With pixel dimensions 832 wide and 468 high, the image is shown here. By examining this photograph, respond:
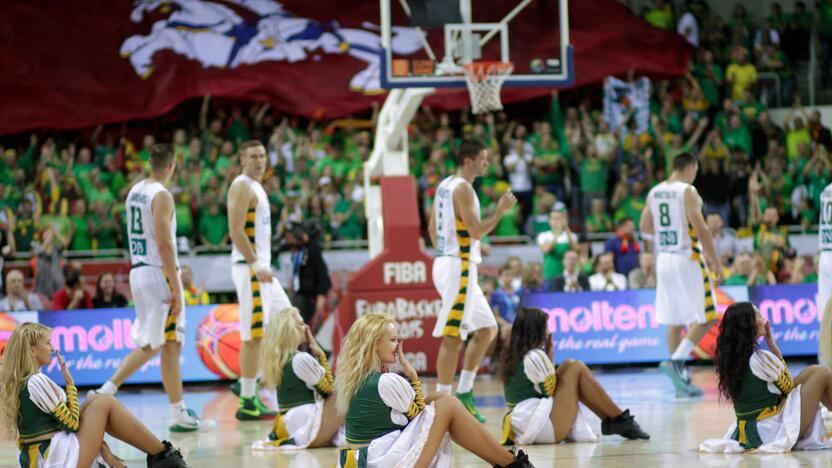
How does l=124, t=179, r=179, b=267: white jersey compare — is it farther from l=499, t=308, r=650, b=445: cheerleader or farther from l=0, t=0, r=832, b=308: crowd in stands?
l=0, t=0, r=832, b=308: crowd in stands

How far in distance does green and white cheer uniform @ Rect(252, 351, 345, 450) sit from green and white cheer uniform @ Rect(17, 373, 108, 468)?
2049 mm

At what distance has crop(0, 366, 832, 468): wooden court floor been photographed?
7.76 m

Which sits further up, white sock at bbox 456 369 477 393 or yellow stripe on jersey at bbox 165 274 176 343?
yellow stripe on jersey at bbox 165 274 176 343

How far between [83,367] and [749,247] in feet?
29.4

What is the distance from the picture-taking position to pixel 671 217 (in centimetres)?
1184

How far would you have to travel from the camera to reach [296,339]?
9.21 metres

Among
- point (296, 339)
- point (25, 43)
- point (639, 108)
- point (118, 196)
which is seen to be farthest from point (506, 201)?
point (25, 43)

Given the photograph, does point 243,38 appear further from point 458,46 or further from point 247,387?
point 247,387

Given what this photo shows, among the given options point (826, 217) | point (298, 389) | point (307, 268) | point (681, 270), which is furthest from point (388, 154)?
point (298, 389)

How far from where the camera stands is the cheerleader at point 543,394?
8.49 meters

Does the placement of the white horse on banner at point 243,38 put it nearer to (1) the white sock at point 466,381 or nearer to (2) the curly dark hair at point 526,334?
(1) the white sock at point 466,381

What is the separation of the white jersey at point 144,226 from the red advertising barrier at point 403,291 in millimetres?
4416

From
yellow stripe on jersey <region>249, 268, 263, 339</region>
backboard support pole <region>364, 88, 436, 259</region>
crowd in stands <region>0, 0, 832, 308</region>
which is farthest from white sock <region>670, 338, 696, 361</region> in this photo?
backboard support pole <region>364, 88, 436, 259</region>

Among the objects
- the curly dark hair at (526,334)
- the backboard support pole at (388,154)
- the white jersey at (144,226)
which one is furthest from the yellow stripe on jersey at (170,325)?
the backboard support pole at (388,154)
